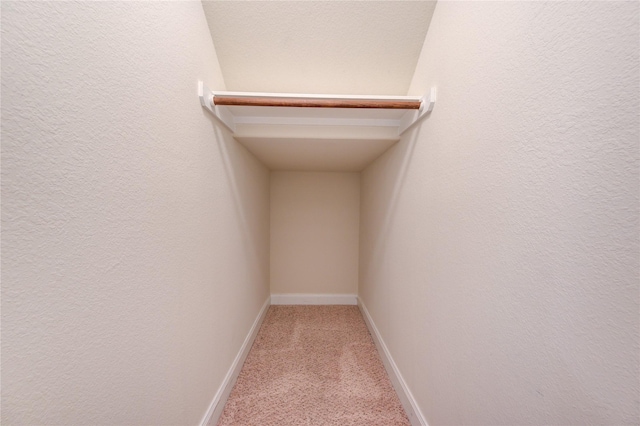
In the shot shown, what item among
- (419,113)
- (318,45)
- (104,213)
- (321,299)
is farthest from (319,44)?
(321,299)

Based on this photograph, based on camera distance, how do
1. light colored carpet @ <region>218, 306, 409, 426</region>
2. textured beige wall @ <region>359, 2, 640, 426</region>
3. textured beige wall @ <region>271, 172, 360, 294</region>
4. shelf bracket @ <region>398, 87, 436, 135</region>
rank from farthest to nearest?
textured beige wall @ <region>271, 172, 360, 294</region>, light colored carpet @ <region>218, 306, 409, 426</region>, shelf bracket @ <region>398, 87, 436, 135</region>, textured beige wall @ <region>359, 2, 640, 426</region>

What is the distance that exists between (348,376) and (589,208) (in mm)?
1727

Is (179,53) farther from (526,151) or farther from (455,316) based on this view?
(455,316)

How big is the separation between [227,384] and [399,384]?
106 cm

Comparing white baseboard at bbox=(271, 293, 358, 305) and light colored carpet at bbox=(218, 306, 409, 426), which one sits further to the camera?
white baseboard at bbox=(271, 293, 358, 305)

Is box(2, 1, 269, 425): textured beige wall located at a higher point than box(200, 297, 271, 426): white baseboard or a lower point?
higher

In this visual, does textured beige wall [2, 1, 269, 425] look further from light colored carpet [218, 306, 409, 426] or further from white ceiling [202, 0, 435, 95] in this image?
light colored carpet [218, 306, 409, 426]

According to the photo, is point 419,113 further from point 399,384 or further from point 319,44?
point 399,384

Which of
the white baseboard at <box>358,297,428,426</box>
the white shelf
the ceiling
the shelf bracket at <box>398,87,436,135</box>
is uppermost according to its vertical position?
the ceiling

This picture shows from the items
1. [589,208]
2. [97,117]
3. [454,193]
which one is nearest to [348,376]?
[454,193]

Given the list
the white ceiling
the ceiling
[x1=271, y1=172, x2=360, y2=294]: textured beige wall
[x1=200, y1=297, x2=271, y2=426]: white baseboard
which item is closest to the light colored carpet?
[x1=200, y1=297, x2=271, y2=426]: white baseboard

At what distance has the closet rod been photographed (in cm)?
118

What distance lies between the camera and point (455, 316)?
3.06ft

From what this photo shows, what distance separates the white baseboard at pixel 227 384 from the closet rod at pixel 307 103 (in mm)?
1585
